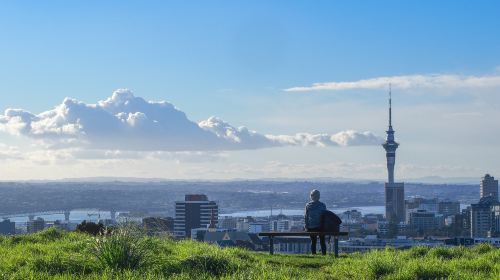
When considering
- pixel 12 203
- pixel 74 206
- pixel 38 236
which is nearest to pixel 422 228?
pixel 74 206

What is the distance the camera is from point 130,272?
9.91m

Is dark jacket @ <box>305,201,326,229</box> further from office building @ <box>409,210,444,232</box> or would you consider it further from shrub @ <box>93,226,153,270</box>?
office building @ <box>409,210,444,232</box>

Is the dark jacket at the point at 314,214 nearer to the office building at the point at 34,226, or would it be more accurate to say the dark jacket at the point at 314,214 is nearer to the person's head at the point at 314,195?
the person's head at the point at 314,195

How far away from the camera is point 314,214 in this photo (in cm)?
1686

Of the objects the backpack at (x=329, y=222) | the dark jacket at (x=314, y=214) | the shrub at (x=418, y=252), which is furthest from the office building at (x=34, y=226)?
the shrub at (x=418, y=252)

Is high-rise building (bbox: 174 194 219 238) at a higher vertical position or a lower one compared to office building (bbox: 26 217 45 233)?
lower

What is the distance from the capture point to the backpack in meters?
16.7

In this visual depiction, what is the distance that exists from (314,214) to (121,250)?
6.54m

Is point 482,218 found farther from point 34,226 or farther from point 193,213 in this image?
point 34,226

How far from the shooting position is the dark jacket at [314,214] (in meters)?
16.8

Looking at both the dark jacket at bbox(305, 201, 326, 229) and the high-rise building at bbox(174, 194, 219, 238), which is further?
the high-rise building at bbox(174, 194, 219, 238)

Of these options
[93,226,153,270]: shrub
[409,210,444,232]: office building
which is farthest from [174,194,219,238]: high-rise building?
[93,226,153,270]: shrub

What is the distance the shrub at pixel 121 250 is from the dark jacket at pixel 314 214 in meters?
5.65

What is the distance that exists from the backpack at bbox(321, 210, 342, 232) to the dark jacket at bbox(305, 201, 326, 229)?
0.10 meters
